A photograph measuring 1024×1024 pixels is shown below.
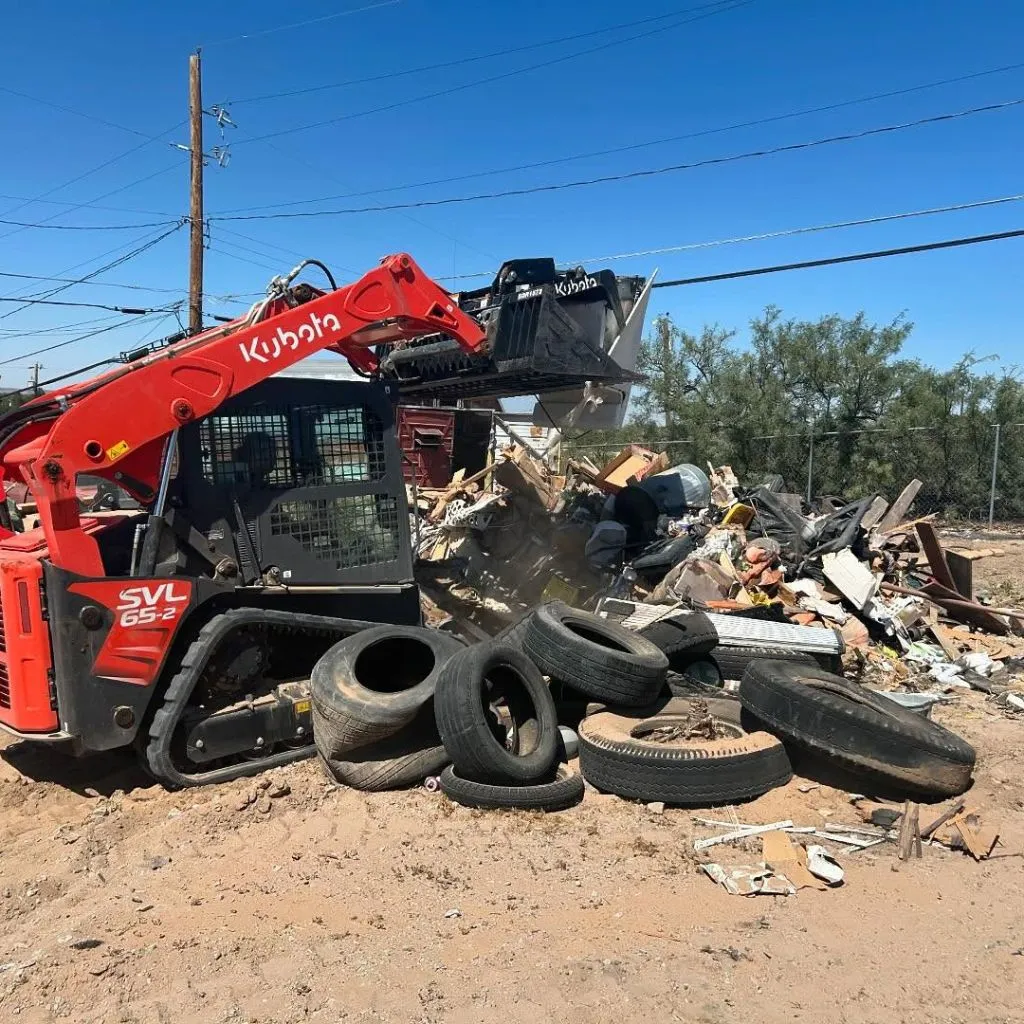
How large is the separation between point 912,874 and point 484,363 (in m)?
4.34

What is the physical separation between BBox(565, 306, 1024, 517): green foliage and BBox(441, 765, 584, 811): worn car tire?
15465 mm

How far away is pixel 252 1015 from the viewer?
284 centimetres

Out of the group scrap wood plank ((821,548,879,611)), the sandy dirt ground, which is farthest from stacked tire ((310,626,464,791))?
scrap wood plank ((821,548,879,611))

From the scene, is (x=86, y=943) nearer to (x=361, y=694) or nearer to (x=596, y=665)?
(x=361, y=694)

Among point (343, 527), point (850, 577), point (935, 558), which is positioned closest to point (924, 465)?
point (935, 558)

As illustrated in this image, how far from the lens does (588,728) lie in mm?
4855

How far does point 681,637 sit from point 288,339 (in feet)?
11.0

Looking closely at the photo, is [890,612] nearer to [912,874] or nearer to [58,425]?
[912,874]

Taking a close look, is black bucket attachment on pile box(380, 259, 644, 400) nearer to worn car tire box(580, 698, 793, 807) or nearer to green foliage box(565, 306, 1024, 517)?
worn car tire box(580, 698, 793, 807)

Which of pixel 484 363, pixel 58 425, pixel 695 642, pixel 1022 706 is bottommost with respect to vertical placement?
pixel 1022 706

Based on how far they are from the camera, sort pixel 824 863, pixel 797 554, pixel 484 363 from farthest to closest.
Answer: pixel 797 554, pixel 484 363, pixel 824 863

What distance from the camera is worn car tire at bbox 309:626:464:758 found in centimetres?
454

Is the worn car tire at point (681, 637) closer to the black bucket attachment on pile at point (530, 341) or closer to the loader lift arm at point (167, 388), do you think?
the black bucket attachment on pile at point (530, 341)

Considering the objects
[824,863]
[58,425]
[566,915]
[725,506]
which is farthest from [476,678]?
[725,506]
